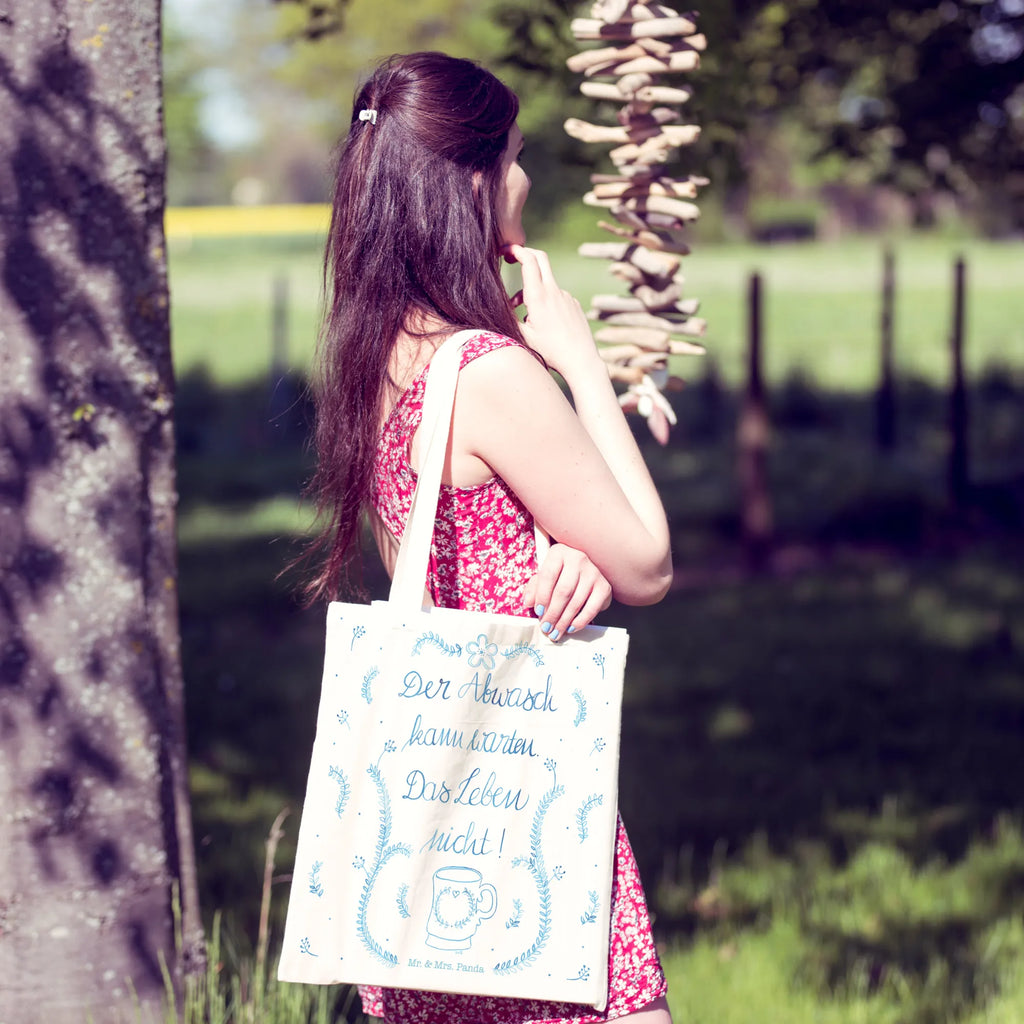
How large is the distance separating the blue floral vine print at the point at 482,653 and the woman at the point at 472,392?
7cm

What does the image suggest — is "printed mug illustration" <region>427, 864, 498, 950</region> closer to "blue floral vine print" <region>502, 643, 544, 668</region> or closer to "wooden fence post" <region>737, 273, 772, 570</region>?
"blue floral vine print" <region>502, 643, 544, 668</region>

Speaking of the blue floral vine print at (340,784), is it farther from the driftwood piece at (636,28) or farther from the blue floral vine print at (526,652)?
the driftwood piece at (636,28)

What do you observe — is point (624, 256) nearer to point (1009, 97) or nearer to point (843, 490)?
point (1009, 97)

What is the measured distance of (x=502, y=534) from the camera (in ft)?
6.65

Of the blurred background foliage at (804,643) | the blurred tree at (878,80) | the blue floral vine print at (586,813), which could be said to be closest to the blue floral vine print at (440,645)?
the blue floral vine print at (586,813)

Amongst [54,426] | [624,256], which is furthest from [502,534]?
[54,426]

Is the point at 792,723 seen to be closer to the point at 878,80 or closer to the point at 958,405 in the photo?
the point at 878,80

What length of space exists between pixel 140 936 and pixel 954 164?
4.41m

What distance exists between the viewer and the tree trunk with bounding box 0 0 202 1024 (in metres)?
2.51

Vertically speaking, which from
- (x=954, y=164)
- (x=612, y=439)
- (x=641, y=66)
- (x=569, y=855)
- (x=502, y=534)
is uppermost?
(x=954, y=164)

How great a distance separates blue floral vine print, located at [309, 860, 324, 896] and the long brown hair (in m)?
0.56

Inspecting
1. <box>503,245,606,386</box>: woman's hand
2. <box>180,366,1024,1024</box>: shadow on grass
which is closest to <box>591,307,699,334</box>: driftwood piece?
<box>503,245,606,386</box>: woman's hand

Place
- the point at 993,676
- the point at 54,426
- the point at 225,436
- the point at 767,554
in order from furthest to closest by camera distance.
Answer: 1. the point at 225,436
2. the point at 767,554
3. the point at 993,676
4. the point at 54,426

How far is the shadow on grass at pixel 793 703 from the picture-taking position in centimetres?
427
